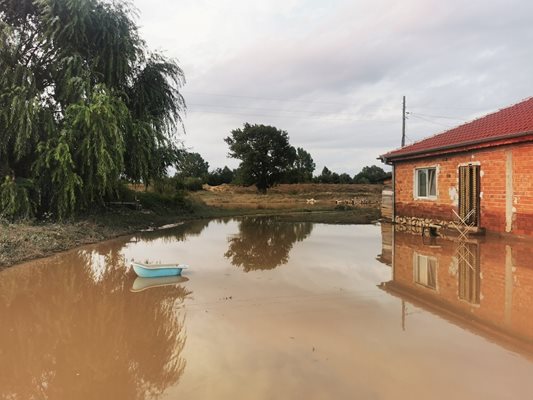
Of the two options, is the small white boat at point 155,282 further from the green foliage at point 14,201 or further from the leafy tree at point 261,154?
the leafy tree at point 261,154

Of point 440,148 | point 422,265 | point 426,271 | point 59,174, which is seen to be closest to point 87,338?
point 426,271

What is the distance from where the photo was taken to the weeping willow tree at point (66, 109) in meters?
12.2

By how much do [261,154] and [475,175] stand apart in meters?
40.4

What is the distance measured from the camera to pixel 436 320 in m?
5.11

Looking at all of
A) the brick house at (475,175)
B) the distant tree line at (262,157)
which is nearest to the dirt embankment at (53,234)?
the brick house at (475,175)

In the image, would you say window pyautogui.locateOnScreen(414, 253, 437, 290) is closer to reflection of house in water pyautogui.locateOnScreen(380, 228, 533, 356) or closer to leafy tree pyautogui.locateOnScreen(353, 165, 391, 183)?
reflection of house in water pyautogui.locateOnScreen(380, 228, 533, 356)

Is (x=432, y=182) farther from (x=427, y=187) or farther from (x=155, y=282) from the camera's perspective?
(x=155, y=282)

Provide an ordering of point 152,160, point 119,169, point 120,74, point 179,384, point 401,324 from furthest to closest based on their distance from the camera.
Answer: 1. point 152,160
2. point 120,74
3. point 119,169
4. point 401,324
5. point 179,384

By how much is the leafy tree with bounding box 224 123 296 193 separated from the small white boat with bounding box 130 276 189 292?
4343 centimetres

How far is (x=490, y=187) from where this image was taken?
1187cm

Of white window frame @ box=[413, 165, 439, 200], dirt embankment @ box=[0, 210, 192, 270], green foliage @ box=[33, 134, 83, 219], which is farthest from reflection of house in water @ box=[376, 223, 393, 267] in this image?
green foliage @ box=[33, 134, 83, 219]

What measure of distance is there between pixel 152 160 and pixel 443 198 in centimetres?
1035

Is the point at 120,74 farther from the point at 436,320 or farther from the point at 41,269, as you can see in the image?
the point at 436,320

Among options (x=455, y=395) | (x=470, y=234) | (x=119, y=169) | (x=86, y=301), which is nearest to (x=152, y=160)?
(x=119, y=169)
